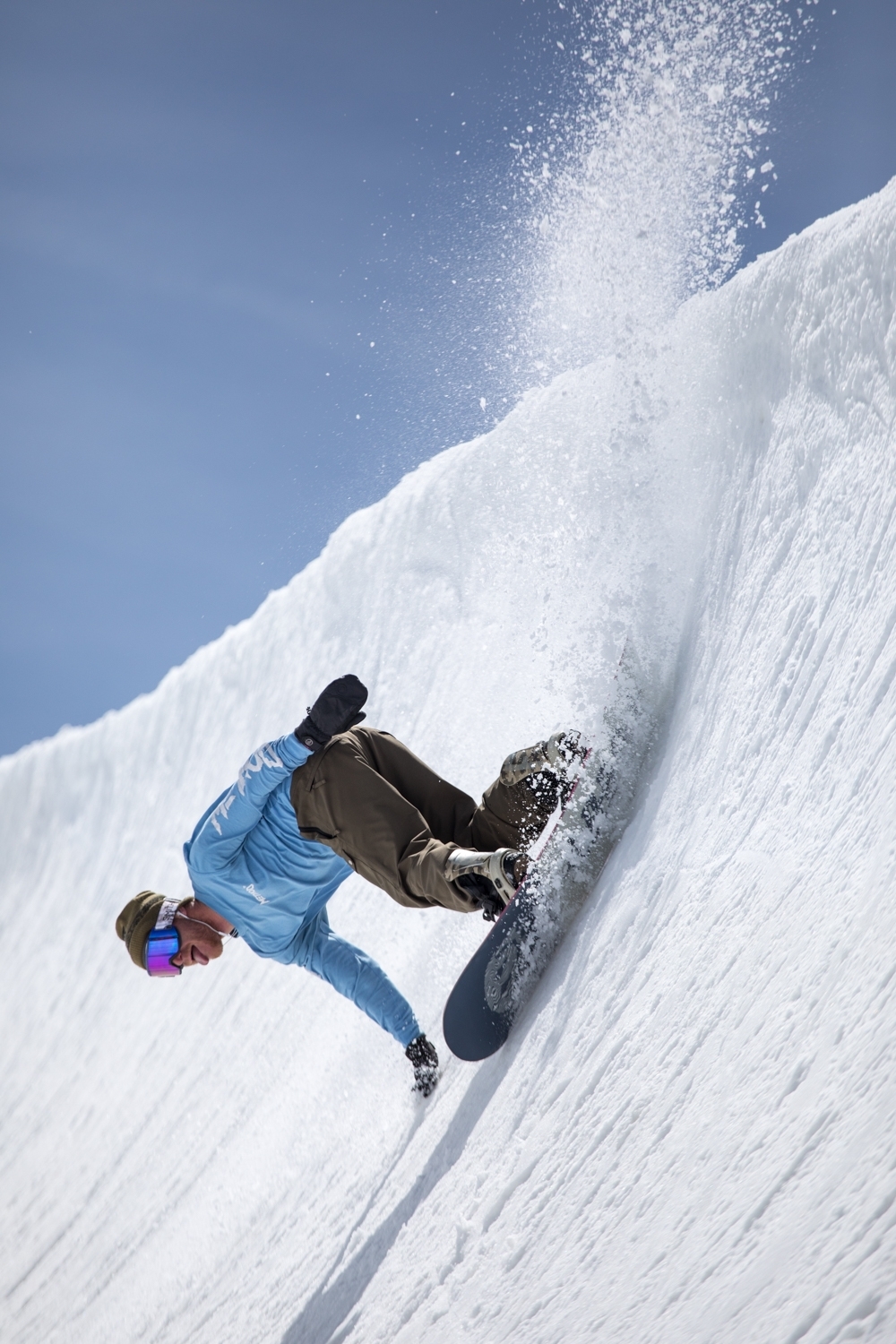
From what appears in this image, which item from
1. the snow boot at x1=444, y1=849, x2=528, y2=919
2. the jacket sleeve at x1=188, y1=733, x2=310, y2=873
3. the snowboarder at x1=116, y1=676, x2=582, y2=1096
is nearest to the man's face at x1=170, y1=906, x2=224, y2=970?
the snowboarder at x1=116, y1=676, x2=582, y2=1096

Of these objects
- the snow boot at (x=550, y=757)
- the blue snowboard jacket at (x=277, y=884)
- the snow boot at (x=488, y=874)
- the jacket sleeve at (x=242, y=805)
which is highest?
the jacket sleeve at (x=242, y=805)

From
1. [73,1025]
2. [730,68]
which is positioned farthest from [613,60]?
[73,1025]

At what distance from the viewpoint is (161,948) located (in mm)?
2633

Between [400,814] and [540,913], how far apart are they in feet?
1.26

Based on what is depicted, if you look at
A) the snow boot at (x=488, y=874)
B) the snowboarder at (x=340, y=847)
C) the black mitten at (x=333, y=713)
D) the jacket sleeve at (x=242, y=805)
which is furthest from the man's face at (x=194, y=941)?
the snow boot at (x=488, y=874)

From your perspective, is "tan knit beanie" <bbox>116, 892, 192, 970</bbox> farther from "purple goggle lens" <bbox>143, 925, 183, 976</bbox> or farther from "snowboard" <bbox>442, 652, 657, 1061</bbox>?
"snowboard" <bbox>442, 652, 657, 1061</bbox>

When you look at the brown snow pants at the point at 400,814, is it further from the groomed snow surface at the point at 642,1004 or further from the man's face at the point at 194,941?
the man's face at the point at 194,941

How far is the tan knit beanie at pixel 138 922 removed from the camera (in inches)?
105

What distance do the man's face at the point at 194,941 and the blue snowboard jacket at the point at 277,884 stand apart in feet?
→ 0.33

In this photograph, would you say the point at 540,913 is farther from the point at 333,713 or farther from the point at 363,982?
the point at 363,982

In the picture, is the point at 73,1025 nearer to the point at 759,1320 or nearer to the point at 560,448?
the point at 560,448

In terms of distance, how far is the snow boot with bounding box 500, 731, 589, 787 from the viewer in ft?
6.89

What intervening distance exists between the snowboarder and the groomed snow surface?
266 millimetres

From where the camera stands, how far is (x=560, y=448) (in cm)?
394
